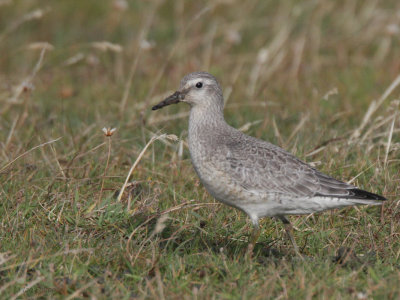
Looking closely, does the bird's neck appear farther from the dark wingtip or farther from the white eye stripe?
the dark wingtip

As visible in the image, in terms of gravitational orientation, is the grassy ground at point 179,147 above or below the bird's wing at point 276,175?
below

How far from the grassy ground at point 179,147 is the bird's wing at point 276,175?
1.57 ft

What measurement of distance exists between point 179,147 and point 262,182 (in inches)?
77.3

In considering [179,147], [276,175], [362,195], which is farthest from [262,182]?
[179,147]

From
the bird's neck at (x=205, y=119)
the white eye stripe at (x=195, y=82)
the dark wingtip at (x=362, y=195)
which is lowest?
the dark wingtip at (x=362, y=195)

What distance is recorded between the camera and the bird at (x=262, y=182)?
18.1 feet

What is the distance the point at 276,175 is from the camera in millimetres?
5641

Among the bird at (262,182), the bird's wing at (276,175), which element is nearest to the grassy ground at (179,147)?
the bird at (262,182)

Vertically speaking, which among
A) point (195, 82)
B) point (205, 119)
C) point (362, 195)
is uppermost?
point (195, 82)

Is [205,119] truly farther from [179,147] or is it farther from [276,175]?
[179,147]

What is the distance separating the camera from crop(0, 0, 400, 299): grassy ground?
4.99m

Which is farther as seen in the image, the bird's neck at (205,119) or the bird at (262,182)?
the bird's neck at (205,119)

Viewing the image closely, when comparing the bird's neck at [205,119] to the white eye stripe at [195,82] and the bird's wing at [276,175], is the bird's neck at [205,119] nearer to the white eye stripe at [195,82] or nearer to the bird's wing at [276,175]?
the white eye stripe at [195,82]

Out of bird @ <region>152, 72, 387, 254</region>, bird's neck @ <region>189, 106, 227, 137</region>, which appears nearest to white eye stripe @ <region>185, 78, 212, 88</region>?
bird's neck @ <region>189, 106, 227, 137</region>
